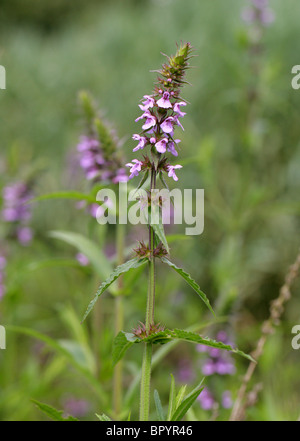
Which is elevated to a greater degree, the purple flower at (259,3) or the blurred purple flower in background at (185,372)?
the purple flower at (259,3)

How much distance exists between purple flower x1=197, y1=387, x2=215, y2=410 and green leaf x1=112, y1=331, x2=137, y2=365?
61 centimetres

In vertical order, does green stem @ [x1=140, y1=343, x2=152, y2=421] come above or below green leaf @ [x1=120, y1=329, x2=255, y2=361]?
below

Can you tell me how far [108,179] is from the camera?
1.35 meters

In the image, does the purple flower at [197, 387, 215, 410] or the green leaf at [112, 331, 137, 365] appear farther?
the purple flower at [197, 387, 215, 410]

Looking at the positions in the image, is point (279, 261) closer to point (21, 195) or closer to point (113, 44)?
point (21, 195)

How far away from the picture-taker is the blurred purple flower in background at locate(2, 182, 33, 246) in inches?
69.0

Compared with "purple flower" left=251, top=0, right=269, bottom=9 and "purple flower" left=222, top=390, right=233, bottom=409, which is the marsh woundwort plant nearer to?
"purple flower" left=222, top=390, right=233, bottom=409

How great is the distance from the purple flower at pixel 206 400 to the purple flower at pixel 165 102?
859 millimetres

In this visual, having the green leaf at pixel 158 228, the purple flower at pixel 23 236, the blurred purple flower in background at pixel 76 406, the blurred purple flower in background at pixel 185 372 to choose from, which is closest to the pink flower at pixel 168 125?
the green leaf at pixel 158 228

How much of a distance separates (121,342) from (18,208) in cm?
105

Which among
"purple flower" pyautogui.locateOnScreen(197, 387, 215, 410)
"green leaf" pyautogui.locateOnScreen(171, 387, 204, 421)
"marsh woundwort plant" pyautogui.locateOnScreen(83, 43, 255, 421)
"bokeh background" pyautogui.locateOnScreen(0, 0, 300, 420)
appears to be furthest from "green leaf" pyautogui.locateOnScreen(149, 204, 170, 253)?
"purple flower" pyautogui.locateOnScreen(197, 387, 215, 410)

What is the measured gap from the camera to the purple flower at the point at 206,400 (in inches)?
55.3

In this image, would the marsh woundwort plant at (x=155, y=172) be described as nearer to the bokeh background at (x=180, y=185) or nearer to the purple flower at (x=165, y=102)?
the purple flower at (x=165, y=102)
